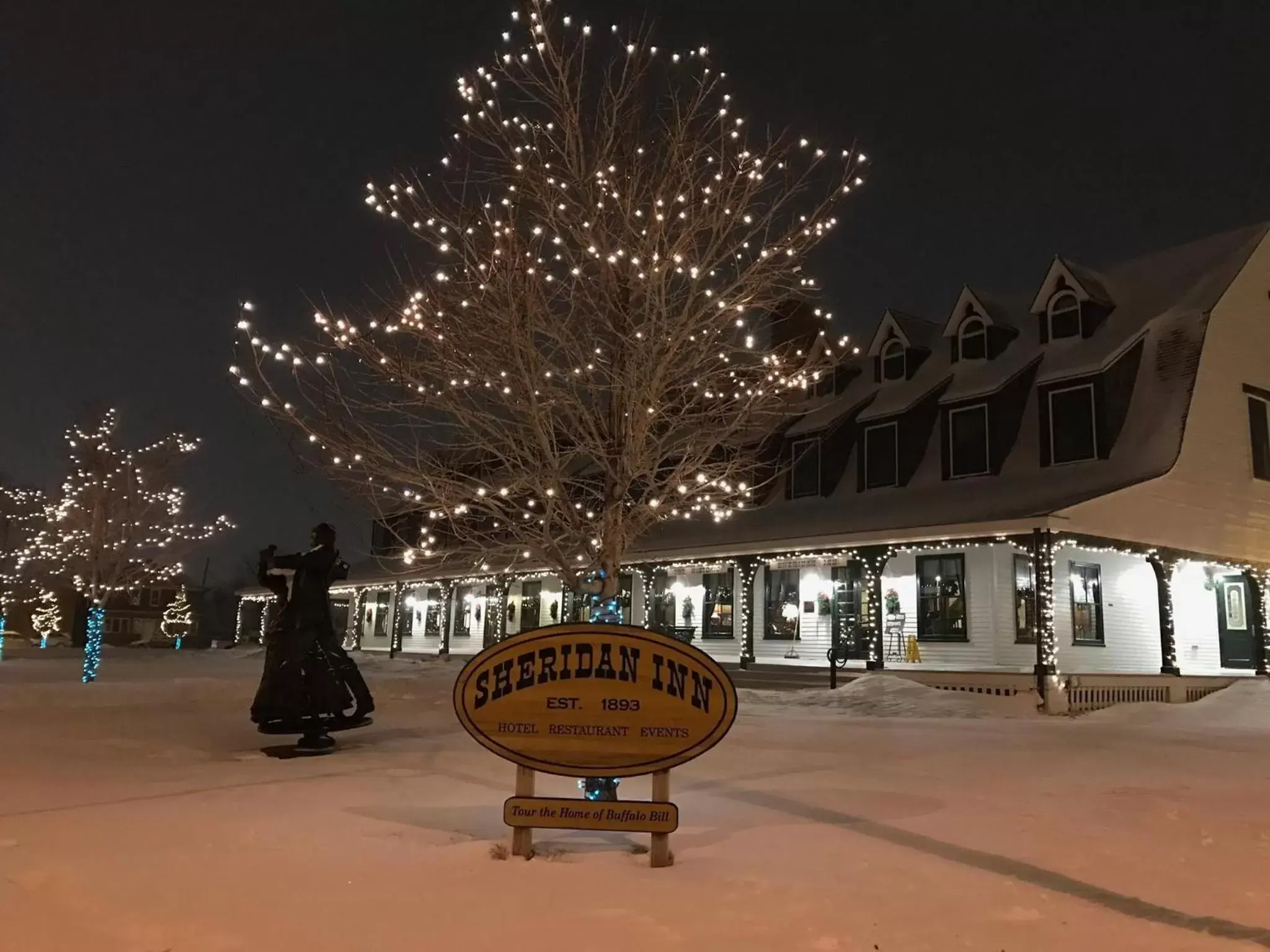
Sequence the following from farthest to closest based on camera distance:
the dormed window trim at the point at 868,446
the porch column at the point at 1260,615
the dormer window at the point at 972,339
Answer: the dormed window trim at the point at 868,446 < the dormer window at the point at 972,339 < the porch column at the point at 1260,615

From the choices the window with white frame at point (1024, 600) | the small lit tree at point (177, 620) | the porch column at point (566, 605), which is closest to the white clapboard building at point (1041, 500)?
the window with white frame at point (1024, 600)

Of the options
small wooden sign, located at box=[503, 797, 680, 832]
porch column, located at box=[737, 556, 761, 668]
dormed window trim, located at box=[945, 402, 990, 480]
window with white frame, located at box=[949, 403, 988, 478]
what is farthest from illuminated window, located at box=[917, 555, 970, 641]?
small wooden sign, located at box=[503, 797, 680, 832]

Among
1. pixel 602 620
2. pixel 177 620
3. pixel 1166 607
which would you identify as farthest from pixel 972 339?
pixel 177 620

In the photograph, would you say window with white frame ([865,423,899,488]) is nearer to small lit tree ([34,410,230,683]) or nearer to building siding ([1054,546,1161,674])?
building siding ([1054,546,1161,674])

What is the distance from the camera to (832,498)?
76.0 feet

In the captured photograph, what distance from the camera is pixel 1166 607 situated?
18.7m

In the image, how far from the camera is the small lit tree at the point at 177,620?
174ft

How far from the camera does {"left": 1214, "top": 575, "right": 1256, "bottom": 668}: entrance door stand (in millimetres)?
21328

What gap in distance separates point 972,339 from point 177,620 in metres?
48.1

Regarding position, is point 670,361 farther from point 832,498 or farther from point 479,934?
point 832,498

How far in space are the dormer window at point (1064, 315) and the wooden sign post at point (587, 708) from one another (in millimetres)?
17947

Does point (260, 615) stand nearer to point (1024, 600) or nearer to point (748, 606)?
point (748, 606)

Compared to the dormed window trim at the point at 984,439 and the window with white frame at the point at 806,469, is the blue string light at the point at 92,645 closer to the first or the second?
the window with white frame at the point at 806,469

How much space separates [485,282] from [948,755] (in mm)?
7498
